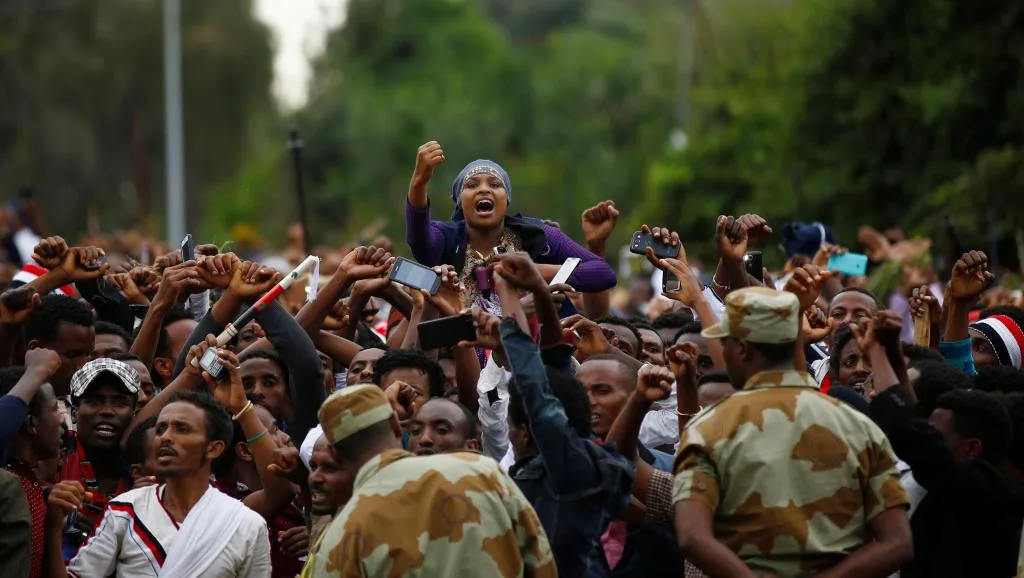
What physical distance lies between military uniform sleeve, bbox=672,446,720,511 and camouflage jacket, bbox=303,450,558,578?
1.73ft

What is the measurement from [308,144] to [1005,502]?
4358 cm

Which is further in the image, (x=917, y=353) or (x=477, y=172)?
(x=477, y=172)

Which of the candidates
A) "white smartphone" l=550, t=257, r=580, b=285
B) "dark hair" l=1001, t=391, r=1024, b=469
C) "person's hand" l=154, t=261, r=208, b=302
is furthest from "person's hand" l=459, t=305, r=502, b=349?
"person's hand" l=154, t=261, r=208, b=302

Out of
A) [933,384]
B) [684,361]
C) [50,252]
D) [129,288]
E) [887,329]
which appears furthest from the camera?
[129,288]

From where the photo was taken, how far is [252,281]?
29.1ft

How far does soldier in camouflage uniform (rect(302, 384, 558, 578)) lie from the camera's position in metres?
6.12

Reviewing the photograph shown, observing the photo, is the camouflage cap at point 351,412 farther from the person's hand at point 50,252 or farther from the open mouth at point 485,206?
the person's hand at point 50,252

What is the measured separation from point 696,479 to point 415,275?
2517 millimetres

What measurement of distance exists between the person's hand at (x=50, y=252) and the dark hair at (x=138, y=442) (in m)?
1.58

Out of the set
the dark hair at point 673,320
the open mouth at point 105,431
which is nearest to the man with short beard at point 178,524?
the open mouth at point 105,431

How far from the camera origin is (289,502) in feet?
27.1

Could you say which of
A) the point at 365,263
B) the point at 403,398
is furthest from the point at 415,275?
the point at 403,398

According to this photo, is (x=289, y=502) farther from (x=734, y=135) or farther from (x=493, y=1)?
(x=493, y=1)

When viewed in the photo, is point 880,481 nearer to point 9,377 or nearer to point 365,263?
point 365,263
